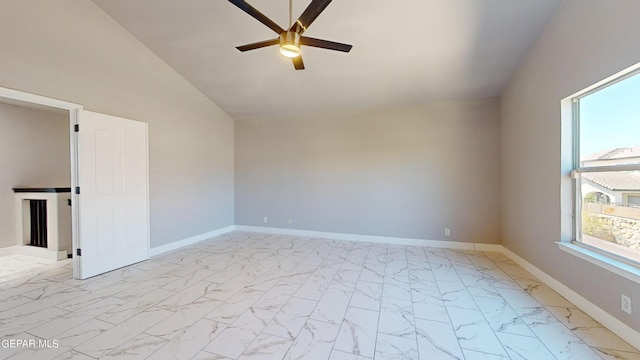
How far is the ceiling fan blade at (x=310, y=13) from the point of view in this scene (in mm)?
1873

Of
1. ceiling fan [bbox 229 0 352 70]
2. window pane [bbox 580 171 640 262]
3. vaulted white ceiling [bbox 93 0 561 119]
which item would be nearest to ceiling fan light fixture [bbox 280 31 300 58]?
ceiling fan [bbox 229 0 352 70]

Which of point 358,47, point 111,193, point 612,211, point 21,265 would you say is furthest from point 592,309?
point 21,265

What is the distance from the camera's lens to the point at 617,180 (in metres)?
2.22

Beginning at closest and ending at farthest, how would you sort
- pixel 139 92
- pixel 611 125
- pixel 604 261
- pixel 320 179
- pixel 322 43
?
pixel 604 261, pixel 611 125, pixel 322 43, pixel 139 92, pixel 320 179

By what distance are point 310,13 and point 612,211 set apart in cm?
311

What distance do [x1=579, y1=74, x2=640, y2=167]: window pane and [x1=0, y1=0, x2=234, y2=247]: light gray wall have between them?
18.1ft

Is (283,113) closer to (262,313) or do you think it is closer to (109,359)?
(262,313)

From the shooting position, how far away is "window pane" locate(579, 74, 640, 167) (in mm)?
2035

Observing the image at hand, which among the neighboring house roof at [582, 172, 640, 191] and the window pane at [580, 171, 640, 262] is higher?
the neighboring house roof at [582, 172, 640, 191]

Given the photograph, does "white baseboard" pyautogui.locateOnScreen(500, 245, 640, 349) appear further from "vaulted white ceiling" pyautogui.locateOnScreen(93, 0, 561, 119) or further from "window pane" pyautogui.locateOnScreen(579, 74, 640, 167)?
"vaulted white ceiling" pyautogui.locateOnScreen(93, 0, 561, 119)

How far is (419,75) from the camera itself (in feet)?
12.9

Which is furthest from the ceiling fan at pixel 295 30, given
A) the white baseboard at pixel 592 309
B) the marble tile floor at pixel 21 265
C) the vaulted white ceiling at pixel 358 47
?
the marble tile floor at pixel 21 265

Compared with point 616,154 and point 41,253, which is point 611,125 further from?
point 41,253

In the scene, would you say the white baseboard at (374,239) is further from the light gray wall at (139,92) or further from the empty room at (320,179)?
the light gray wall at (139,92)
